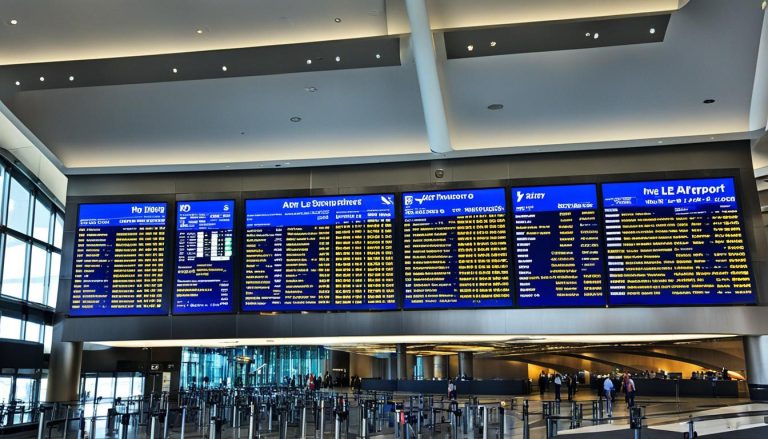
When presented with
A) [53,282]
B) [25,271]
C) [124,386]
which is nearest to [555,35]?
[25,271]

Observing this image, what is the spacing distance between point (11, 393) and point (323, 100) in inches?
510

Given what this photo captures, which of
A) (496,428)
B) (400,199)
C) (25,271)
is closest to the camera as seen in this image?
(496,428)

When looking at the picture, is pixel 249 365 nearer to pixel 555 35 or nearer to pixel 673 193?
pixel 673 193

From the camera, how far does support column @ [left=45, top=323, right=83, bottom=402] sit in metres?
15.7

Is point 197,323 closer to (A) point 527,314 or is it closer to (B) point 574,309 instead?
(A) point 527,314

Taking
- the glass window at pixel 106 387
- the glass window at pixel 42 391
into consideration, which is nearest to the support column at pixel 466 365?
→ the glass window at pixel 106 387

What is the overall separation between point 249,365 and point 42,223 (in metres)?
22.6

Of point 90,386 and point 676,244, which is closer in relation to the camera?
point 676,244

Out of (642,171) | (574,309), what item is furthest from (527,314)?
(642,171)

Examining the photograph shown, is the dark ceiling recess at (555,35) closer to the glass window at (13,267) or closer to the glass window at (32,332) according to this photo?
the glass window at (13,267)

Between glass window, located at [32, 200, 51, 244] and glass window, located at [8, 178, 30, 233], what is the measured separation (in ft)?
2.27

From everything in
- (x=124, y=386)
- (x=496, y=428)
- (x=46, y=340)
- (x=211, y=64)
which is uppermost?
(x=211, y=64)

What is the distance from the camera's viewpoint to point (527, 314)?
14.5 metres

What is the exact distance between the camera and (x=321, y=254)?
15.5 metres
